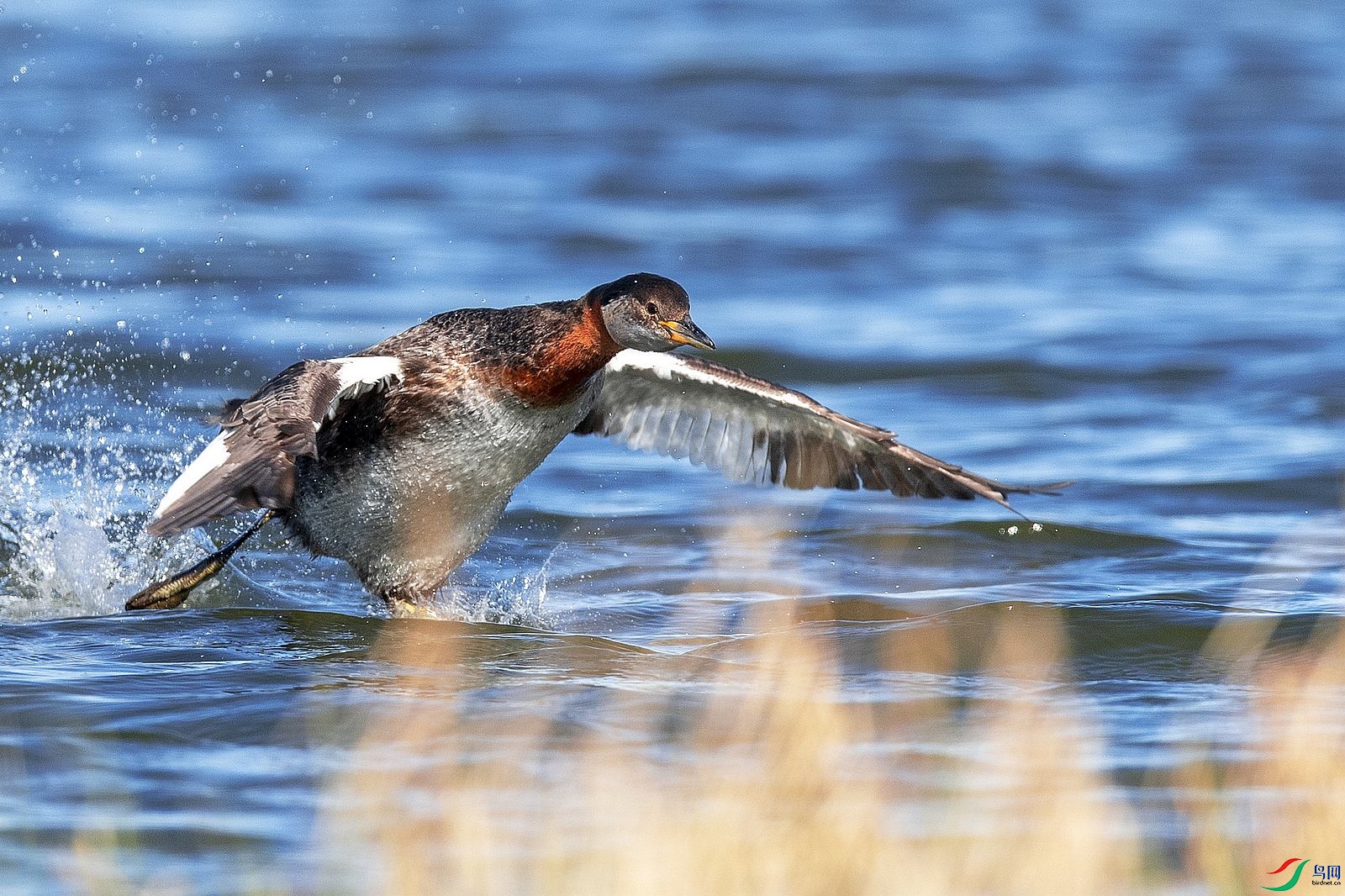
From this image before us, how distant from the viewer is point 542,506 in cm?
1038

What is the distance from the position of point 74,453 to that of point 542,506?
8.41 feet

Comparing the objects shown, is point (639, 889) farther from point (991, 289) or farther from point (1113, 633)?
point (991, 289)

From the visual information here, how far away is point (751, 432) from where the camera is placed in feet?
28.6

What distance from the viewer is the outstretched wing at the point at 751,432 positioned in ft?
26.8

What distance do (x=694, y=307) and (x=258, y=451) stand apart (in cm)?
750

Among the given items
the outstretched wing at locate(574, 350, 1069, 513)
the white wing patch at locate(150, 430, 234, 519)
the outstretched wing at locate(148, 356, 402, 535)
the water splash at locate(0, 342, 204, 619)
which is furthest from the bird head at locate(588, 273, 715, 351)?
the water splash at locate(0, 342, 204, 619)

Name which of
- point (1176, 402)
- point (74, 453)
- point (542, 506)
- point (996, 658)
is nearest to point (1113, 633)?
point (996, 658)

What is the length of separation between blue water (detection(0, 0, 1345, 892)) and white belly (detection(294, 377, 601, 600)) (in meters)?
0.31

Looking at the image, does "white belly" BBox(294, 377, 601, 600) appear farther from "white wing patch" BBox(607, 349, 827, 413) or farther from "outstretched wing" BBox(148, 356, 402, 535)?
"outstretched wing" BBox(148, 356, 402, 535)

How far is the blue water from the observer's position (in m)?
6.89

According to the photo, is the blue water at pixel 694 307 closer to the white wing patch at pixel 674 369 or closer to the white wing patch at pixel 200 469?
the white wing patch at pixel 200 469

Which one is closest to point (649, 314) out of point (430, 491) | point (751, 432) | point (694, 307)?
point (430, 491)

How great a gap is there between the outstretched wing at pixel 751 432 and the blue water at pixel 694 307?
1.44 feet

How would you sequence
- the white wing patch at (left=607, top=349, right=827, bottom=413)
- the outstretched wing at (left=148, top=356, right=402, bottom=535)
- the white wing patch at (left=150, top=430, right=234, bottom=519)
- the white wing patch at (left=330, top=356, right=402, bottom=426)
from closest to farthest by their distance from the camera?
the outstretched wing at (left=148, top=356, right=402, bottom=535) → the white wing patch at (left=150, top=430, right=234, bottom=519) → the white wing patch at (left=330, top=356, right=402, bottom=426) → the white wing patch at (left=607, top=349, right=827, bottom=413)
